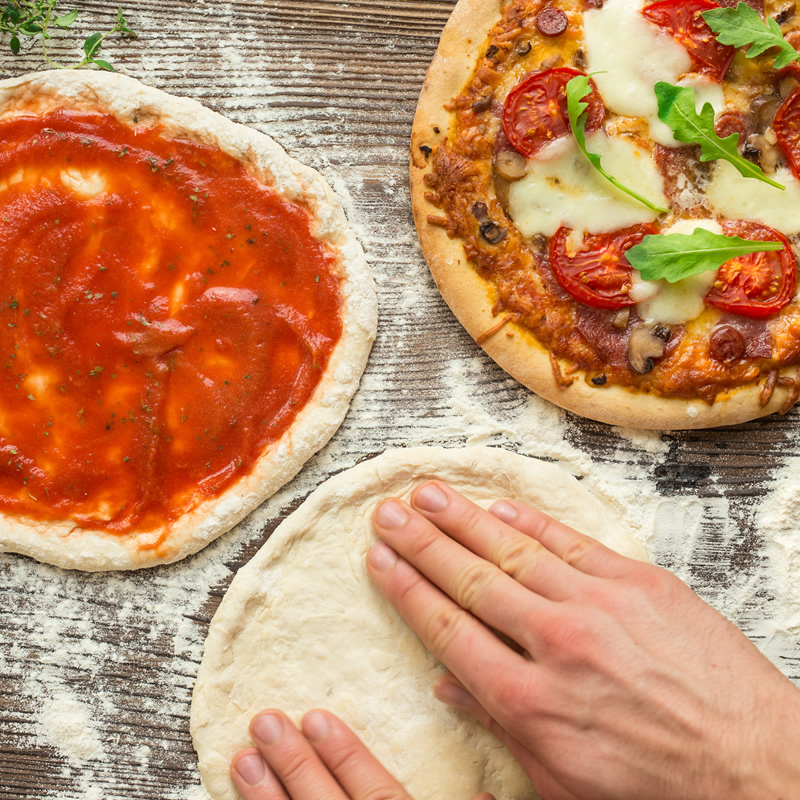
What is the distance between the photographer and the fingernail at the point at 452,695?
238 centimetres

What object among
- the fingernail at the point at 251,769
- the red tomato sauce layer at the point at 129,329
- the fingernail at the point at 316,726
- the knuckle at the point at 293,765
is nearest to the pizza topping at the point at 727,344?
the red tomato sauce layer at the point at 129,329

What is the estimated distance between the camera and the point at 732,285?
8.21ft

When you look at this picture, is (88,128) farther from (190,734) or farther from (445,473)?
(190,734)

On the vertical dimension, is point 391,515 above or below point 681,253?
below

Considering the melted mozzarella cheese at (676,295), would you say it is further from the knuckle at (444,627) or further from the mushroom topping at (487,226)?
the knuckle at (444,627)

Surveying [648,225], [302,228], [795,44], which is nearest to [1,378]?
[302,228]

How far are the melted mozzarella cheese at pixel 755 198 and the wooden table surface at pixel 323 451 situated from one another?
76 centimetres

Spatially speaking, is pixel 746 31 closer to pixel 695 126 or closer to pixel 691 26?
pixel 691 26

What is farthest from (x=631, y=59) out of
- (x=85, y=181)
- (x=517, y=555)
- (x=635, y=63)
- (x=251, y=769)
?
(x=251, y=769)

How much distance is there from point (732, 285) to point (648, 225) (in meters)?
0.37

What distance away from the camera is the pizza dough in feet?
8.01

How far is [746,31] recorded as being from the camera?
94.6 inches

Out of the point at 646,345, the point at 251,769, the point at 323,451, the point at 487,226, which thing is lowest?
the point at 251,769

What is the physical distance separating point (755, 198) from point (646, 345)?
0.68 meters
